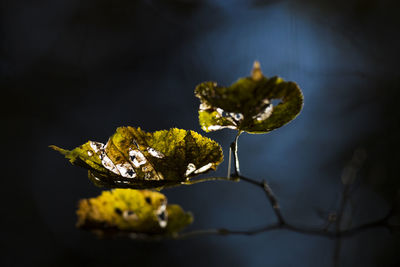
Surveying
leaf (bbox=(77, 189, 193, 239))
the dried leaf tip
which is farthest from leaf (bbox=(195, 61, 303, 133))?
leaf (bbox=(77, 189, 193, 239))

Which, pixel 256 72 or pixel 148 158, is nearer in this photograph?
pixel 256 72

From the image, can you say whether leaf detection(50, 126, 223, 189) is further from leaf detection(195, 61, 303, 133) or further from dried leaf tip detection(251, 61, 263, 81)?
dried leaf tip detection(251, 61, 263, 81)

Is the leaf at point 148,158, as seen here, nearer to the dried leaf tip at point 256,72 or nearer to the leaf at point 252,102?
the leaf at point 252,102

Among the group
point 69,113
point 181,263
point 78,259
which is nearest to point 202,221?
point 181,263

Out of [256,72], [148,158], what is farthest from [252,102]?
[148,158]

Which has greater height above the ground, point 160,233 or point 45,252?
point 160,233

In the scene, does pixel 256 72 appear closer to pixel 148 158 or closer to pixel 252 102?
pixel 252 102

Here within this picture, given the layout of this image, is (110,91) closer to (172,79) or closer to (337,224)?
(172,79)
